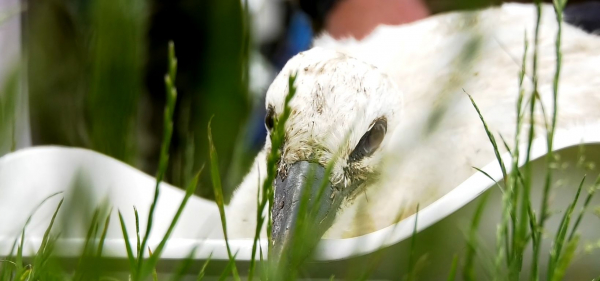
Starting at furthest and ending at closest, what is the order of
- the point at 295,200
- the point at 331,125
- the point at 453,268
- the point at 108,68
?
1. the point at 331,125
2. the point at 295,200
3. the point at 453,268
4. the point at 108,68

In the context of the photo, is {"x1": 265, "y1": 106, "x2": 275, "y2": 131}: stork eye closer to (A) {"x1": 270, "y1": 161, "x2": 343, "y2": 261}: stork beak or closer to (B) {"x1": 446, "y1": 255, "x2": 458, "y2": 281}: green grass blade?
(A) {"x1": 270, "y1": 161, "x2": 343, "y2": 261}: stork beak

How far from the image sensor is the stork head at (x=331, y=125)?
64 centimetres

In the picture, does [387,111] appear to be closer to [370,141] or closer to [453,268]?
Answer: [370,141]

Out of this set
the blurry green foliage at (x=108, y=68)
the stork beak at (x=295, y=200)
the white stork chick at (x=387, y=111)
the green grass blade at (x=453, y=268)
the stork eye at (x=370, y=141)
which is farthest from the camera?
the stork eye at (x=370, y=141)

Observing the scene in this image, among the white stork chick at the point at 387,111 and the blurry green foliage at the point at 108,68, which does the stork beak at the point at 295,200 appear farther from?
the blurry green foliage at the point at 108,68

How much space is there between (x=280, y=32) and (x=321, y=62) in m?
0.30

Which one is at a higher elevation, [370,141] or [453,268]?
[370,141]

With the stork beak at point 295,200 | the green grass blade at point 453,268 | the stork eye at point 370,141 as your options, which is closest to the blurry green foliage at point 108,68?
the green grass blade at point 453,268

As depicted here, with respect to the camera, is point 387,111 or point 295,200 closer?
point 295,200

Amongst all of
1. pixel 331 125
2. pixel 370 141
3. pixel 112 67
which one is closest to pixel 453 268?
pixel 112 67

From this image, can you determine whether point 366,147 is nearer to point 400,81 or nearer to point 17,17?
point 400,81

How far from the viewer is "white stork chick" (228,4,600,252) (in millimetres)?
633

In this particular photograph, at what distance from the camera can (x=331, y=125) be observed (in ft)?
2.30

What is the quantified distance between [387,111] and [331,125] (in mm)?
222
